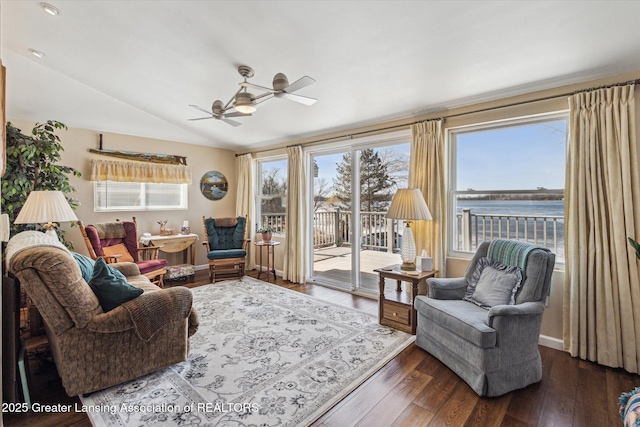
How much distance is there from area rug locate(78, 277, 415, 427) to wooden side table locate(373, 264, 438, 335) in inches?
3.9

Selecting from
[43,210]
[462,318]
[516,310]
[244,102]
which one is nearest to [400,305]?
[462,318]

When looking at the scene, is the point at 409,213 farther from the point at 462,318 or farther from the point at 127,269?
the point at 127,269

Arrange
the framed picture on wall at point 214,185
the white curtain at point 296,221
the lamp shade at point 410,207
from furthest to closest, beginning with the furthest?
the framed picture on wall at point 214,185, the white curtain at point 296,221, the lamp shade at point 410,207

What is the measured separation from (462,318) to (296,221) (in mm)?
3164

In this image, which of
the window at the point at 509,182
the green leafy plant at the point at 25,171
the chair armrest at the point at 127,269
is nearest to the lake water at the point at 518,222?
the window at the point at 509,182

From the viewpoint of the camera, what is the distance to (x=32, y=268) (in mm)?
1810

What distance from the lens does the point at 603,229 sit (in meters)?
2.44

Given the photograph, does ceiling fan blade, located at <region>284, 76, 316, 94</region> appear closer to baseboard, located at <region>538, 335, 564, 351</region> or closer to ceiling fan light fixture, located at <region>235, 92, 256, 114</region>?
ceiling fan light fixture, located at <region>235, 92, 256, 114</region>

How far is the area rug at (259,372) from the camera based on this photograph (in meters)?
1.88

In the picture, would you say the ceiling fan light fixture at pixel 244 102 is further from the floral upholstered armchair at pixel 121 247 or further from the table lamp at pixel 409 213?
the floral upholstered armchair at pixel 121 247

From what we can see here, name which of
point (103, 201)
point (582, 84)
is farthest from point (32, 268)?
point (582, 84)

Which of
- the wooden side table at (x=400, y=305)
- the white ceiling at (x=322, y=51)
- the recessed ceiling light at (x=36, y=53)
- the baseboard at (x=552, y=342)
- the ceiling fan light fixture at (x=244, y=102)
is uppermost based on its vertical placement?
the recessed ceiling light at (x=36, y=53)

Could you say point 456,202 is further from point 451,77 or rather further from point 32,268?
point 32,268

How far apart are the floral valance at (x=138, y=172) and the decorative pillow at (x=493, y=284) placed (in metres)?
4.96
